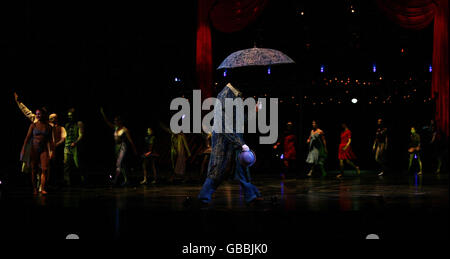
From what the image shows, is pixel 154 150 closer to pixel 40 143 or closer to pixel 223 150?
pixel 40 143

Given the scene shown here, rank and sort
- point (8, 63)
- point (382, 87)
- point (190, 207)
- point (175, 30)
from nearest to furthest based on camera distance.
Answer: point (190, 207)
point (8, 63)
point (175, 30)
point (382, 87)

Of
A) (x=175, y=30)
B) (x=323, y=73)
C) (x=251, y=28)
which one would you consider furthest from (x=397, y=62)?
(x=175, y=30)

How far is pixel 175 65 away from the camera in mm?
21797

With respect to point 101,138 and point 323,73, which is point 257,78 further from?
point 101,138

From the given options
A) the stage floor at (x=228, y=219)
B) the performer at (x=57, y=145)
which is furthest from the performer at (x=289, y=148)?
the stage floor at (x=228, y=219)

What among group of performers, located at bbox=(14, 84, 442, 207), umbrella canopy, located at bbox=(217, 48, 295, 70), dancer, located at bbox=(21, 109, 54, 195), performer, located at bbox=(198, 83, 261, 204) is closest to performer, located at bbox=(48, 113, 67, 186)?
group of performers, located at bbox=(14, 84, 442, 207)

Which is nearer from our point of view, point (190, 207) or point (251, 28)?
point (190, 207)

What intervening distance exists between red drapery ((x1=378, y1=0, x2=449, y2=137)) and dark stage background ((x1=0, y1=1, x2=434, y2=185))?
3.46 m

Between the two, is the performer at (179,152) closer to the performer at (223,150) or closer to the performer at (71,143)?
the performer at (71,143)

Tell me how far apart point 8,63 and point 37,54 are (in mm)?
1097

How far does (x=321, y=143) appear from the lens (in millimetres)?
19125

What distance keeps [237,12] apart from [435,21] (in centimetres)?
629

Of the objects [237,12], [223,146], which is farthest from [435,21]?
[223,146]

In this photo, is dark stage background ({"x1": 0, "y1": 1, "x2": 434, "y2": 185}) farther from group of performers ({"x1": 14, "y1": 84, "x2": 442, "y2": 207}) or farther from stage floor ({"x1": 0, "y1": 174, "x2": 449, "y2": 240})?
stage floor ({"x1": 0, "y1": 174, "x2": 449, "y2": 240})
